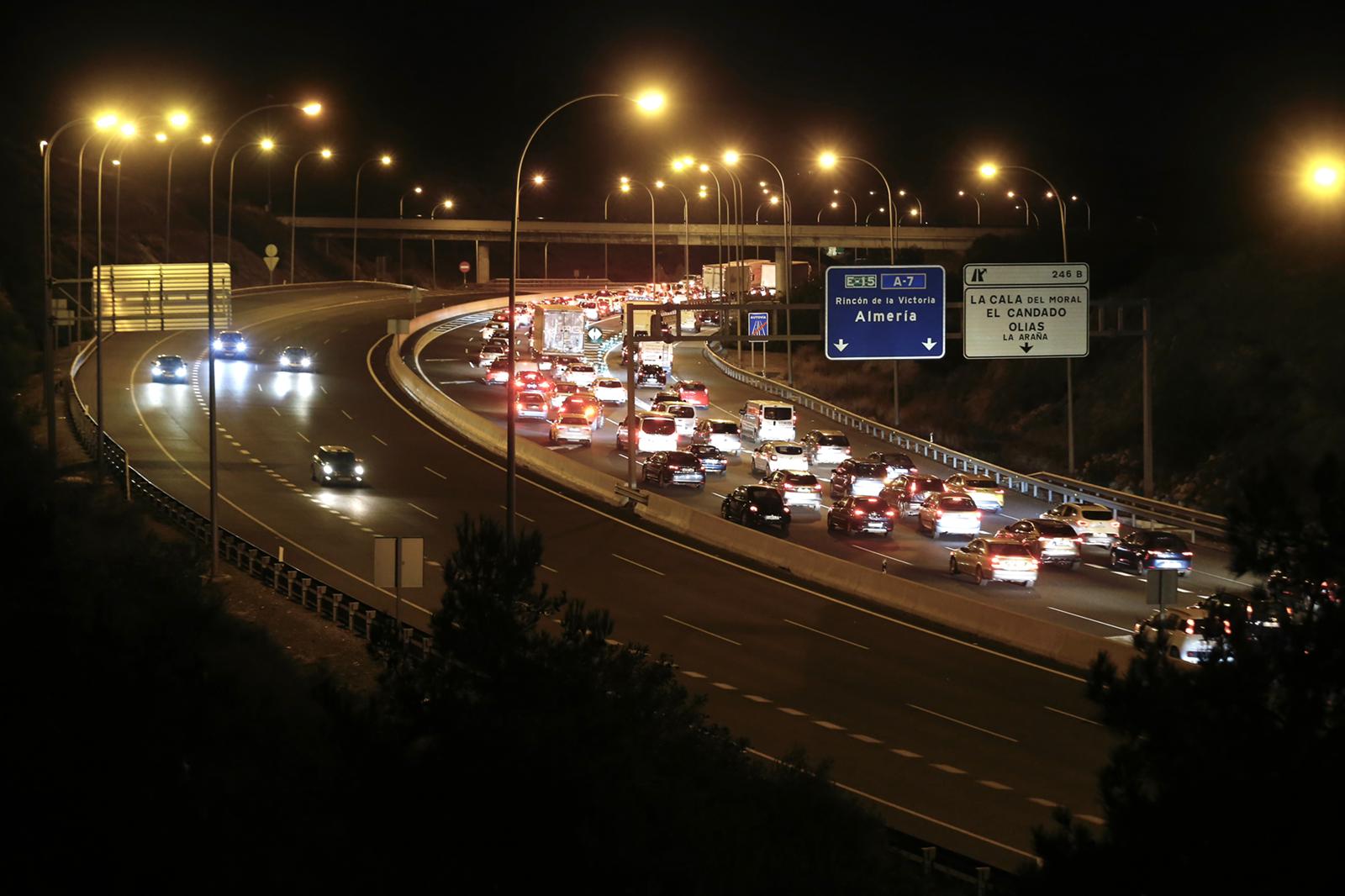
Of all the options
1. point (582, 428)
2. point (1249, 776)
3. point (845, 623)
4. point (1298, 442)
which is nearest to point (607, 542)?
point (845, 623)

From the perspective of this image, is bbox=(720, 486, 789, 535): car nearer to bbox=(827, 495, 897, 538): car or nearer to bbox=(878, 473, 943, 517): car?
bbox=(827, 495, 897, 538): car

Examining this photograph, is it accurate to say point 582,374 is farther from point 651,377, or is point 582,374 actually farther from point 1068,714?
point 1068,714

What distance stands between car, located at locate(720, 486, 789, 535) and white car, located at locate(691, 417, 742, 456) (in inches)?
585

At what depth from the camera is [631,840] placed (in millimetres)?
12812

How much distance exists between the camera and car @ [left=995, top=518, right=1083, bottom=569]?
42219 millimetres

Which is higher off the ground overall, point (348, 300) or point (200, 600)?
point (348, 300)

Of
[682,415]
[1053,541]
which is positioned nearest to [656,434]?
[682,415]

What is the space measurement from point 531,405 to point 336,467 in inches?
672

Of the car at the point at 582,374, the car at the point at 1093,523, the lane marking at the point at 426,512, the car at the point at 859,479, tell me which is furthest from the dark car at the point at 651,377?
the car at the point at 1093,523

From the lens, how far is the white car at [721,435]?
201ft

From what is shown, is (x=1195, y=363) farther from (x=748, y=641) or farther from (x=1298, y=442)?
(x=748, y=641)

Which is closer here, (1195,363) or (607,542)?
(607,542)

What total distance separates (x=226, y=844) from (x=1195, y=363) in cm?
6285

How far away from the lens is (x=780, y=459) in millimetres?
56125
